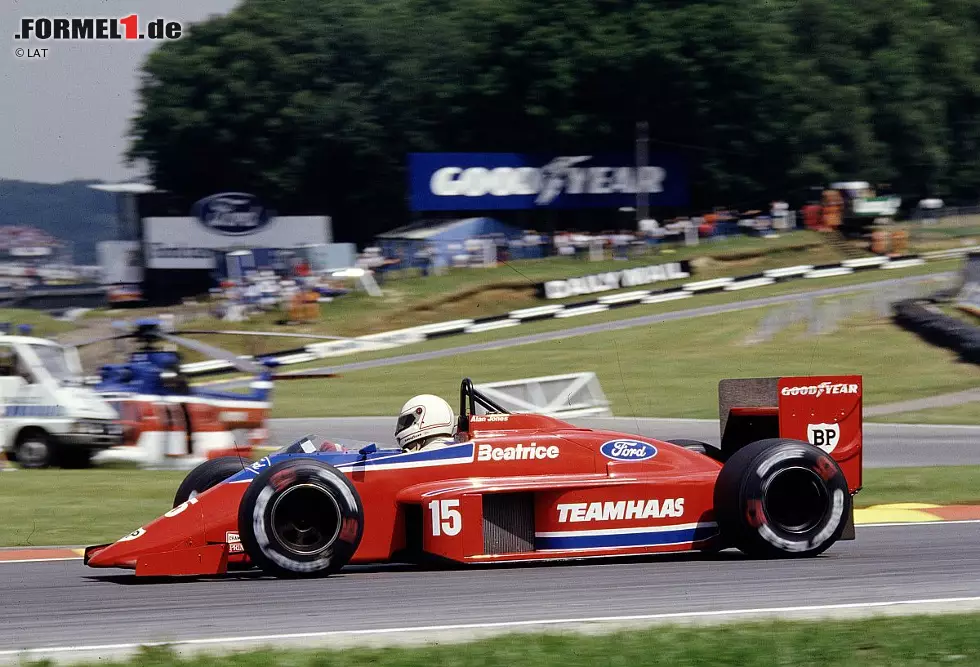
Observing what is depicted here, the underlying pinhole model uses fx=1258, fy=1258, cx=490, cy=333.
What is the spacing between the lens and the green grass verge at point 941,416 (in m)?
19.4

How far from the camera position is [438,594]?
20.8 feet

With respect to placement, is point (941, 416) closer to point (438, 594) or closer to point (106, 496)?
point (106, 496)

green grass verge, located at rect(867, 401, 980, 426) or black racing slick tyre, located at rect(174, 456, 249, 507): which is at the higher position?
black racing slick tyre, located at rect(174, 456, 249, 507)

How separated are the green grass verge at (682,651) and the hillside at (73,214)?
35298 mm

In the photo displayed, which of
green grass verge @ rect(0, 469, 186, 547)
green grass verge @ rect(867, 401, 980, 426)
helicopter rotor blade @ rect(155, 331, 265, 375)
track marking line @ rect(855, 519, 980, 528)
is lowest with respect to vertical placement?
green grass verge @ rect(867, 401, 980, 426)

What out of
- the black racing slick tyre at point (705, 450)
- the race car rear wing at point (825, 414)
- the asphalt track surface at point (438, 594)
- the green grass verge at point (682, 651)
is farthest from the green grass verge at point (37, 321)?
the green grass verge at point (682, 651)

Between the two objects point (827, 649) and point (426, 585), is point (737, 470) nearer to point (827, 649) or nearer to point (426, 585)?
point (426, 585)

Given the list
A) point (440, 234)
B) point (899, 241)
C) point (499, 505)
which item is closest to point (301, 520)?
point (499, 505)

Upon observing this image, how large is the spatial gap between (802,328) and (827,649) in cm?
2337

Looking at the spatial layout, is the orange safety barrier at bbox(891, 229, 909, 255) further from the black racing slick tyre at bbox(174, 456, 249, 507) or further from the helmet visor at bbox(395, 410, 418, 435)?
the black racing slick tyre at bbox(174, 456, 249, 507)

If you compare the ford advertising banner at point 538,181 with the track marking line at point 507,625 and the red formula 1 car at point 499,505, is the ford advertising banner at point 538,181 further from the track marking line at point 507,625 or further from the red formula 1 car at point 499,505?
the track marking line at point 507,625

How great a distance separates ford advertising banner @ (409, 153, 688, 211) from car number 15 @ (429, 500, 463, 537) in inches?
1349

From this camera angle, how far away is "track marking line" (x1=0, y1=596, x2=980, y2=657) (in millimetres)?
5031

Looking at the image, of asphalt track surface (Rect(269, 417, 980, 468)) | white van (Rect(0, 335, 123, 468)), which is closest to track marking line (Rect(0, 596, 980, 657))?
asphalt track surface (Rect(269, 417, 980, 468))
